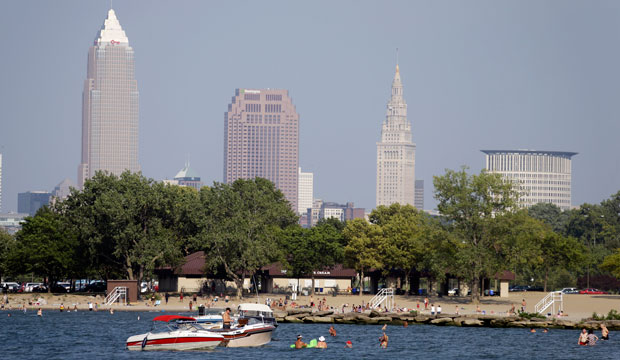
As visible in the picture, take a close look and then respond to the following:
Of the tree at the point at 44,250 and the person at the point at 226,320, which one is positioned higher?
the tree at the point at 44,250

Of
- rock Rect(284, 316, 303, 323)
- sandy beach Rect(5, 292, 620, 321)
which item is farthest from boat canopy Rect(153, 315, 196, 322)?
sandy beach Rect(5, 292, 620, 321)

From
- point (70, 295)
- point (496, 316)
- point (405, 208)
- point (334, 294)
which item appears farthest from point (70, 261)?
point (496, 316)

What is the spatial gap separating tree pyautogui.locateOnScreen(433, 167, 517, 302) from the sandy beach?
437 centimetres

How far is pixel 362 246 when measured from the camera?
124500 mm

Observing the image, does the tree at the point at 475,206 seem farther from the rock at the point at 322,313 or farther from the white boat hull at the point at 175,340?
the white boat hull at the point at 175,340

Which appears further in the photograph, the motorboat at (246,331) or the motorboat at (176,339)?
the motorboat at (246,331)

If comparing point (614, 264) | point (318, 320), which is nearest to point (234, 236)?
point (318, 320)

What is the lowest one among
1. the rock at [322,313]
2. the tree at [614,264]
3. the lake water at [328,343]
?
the lake water at [328,343]

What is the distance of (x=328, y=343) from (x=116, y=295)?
43478mm

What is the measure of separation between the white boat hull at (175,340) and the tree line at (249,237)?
144ft

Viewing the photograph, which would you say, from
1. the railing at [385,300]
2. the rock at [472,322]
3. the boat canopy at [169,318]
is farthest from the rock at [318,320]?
the boat canopy at [169,318]

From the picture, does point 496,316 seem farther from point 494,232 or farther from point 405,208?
point 405,208

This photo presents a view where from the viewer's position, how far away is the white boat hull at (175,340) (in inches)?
2726

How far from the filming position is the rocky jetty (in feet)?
296
